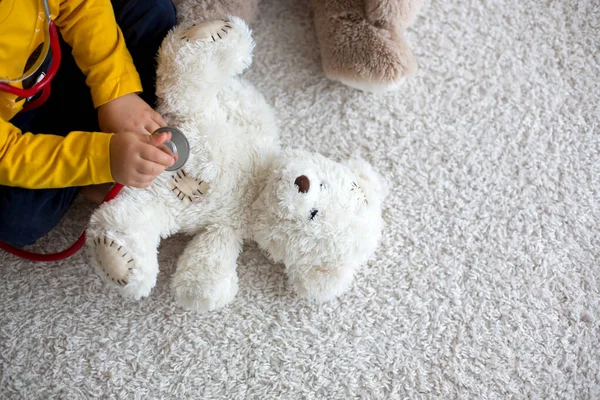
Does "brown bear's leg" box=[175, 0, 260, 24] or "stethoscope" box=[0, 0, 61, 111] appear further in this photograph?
"brown bear's leg" box=[175, 0, 260, 24]

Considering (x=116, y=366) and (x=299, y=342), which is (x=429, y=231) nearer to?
(x=299, y=342)

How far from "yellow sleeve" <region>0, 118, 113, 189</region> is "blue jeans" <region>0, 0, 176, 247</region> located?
0.07 meters

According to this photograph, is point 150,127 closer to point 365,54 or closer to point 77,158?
point 77,158

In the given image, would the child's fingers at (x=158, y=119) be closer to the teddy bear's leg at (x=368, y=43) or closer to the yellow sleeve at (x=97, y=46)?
the yellow sleeve at (x=97, y=46)

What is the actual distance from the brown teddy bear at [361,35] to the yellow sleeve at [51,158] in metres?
0.25

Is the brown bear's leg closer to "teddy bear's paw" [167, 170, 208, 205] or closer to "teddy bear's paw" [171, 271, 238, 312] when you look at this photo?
"teddy bear's paw" [167, 170, 208, 205]

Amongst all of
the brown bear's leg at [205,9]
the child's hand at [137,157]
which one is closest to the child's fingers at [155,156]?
the child's hand at [137,157]

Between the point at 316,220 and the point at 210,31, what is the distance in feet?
0.90

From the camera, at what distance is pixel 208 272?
709 millimetres

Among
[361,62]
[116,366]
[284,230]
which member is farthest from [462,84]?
[116,366]

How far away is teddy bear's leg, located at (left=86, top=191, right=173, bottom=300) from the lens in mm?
665

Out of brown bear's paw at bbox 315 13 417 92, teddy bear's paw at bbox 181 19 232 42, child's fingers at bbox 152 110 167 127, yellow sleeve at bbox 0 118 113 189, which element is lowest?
yellow sleeve at bbox 0 118 113 189

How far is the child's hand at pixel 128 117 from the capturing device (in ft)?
2.31

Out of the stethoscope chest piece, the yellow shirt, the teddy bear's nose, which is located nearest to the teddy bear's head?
the teddy bear's nose
